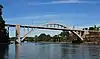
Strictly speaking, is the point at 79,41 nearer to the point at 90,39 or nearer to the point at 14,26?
the point at 90,39

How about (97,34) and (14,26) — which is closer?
(14,26)

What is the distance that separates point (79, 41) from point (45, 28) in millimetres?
30795

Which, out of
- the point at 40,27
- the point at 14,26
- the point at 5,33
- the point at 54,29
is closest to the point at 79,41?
the point at 54,29

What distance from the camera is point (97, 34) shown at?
171m

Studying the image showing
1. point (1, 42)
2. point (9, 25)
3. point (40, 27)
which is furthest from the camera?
point (40, 27)

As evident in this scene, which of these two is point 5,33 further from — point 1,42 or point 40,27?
point 40,27

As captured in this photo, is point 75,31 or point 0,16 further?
point 75,31

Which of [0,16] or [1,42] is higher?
[0,16]

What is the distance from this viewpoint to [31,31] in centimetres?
14525

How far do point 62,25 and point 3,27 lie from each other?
5713 centimetres

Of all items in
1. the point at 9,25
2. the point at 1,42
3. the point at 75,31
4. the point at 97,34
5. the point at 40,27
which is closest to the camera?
the point at 1,42

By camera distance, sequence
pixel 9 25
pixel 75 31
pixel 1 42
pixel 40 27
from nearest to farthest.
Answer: pixel 1 42, pixel 9 25, pixel 40 27, pixel 75 31

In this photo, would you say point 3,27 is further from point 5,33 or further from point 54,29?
point 54,29

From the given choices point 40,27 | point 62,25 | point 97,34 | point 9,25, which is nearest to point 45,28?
point 40,27
